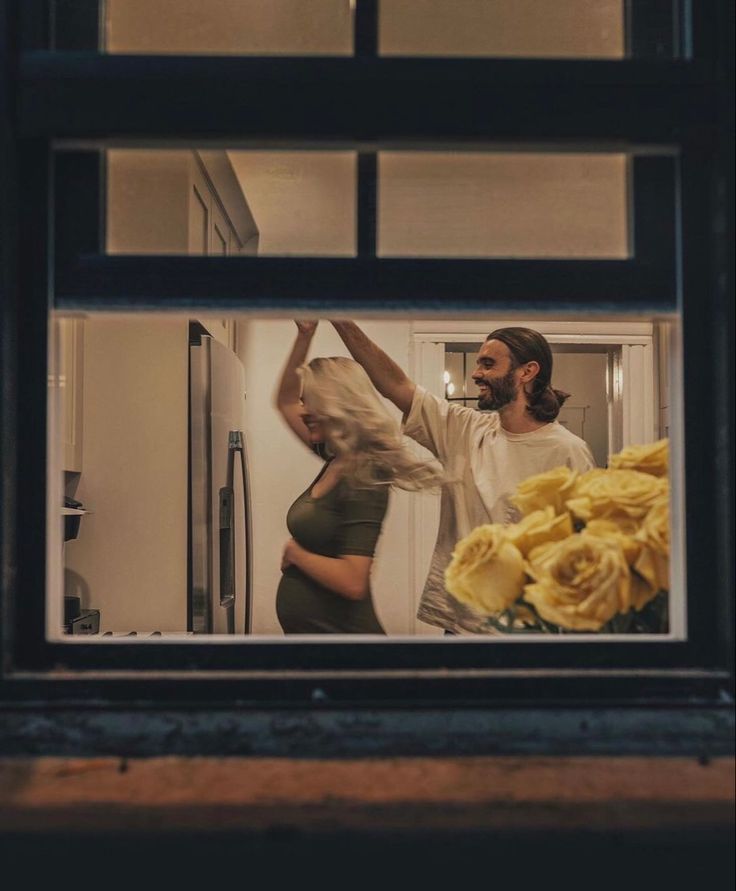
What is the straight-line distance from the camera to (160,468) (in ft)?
12.2

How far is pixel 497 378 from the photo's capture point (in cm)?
331

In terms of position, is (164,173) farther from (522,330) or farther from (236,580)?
(236,580)

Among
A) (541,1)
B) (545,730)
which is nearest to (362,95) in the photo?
(541,1)

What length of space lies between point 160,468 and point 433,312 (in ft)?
8.11

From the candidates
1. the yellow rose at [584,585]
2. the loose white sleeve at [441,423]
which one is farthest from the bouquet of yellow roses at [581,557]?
the loose white sleeve at [441,423]

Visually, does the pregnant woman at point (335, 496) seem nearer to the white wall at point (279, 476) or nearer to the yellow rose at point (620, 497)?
the white wall at point (279, 476)

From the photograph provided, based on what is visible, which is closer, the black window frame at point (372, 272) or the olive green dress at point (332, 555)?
the black window frame at point (372, 272)

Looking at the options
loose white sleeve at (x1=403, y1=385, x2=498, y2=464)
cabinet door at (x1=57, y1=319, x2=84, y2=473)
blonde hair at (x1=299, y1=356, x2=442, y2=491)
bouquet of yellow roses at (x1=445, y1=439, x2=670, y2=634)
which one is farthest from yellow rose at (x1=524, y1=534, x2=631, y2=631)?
cabinet door at (x1=57, y1=319, x2=84, y2=473)

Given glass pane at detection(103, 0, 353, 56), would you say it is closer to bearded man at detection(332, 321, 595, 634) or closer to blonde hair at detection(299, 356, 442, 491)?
blonde hair at detection(299, 356, 442, 491)

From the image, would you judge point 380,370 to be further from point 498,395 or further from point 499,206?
point 499,206

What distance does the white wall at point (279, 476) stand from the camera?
170 inches

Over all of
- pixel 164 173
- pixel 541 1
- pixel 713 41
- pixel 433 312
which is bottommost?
pixel 433 312

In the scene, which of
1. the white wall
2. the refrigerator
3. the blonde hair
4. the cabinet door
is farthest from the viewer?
the white wall

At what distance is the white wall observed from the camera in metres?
4.32
